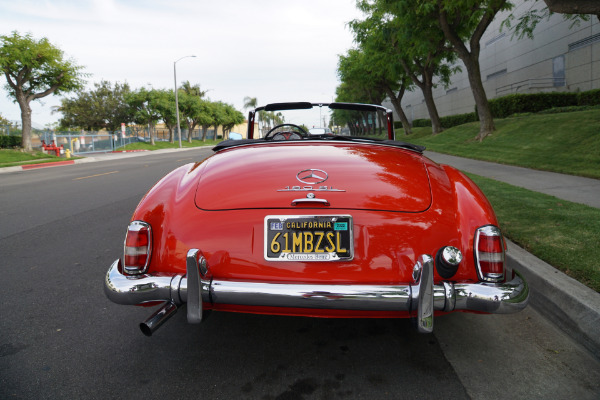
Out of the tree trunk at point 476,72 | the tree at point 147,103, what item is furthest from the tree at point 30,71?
the tree trunk at point 476,72

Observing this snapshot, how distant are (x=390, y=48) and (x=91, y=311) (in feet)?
79.9

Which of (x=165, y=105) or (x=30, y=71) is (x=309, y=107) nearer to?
(x=30, y=71)

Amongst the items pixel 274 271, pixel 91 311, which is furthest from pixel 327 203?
pixel 91 311

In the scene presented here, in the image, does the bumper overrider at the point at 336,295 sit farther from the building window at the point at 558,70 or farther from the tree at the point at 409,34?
the building window at the point at 558,70

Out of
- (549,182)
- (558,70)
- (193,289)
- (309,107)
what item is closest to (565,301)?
(193,289)

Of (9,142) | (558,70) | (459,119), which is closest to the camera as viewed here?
(558,70)

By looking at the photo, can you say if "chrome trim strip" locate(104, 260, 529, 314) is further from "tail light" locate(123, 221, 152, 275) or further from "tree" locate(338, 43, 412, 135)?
"tree" locate(338, 43, 412, 135)

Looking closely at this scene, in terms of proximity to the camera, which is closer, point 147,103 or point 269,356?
point 269,356

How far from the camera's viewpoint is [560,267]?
3.29 metres

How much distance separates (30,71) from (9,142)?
6.23m

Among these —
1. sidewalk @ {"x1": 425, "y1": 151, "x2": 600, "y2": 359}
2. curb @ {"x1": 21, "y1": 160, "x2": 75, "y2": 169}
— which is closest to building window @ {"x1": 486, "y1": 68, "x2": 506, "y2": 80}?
curb @ {"x1": 21, "y1": 160, "x2": 75, "y2": 169}

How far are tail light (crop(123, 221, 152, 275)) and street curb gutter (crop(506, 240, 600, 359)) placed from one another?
8.44ft

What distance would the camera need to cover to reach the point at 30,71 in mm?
26406

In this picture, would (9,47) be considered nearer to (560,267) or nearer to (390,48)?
(390,48)
